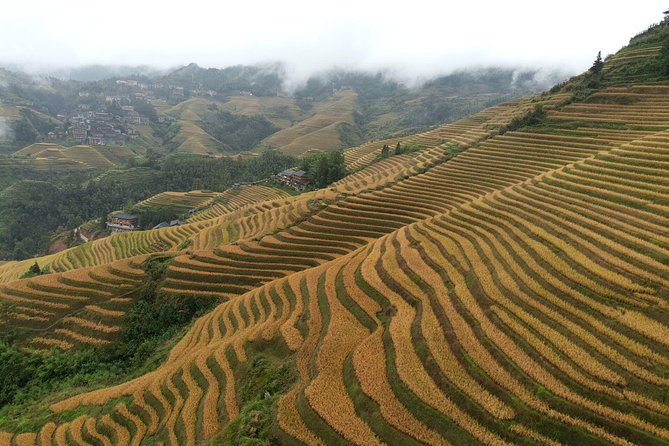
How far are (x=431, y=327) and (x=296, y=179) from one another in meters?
63.0

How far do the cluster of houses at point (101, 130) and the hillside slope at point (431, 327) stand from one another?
136 meters

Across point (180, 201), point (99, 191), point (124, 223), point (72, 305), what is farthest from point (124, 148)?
point (72, 305)

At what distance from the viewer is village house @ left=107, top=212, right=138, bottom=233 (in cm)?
7150

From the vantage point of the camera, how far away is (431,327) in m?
15.9

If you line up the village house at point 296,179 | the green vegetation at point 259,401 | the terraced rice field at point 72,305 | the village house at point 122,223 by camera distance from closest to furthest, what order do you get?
the green vegetation at point 259,401, the terraced rice field at point 72,305, the village house at point 122,223, the village house at point 296,179

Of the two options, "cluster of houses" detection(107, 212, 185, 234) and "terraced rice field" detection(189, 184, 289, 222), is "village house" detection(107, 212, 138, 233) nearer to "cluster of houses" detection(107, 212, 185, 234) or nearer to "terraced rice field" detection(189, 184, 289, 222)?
"cluster of houses" detection(107, 212, 185, 234)

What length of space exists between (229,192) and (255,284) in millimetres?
57124

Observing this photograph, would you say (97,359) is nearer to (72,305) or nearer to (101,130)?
(72,305)

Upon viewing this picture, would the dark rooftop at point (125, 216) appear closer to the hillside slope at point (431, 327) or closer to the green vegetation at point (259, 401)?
the hillside slope at point (431, 327)

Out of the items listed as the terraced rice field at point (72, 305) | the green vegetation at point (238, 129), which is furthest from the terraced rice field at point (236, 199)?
the green vegetation at point (238, 129)

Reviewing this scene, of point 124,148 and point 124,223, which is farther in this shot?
point 124,148

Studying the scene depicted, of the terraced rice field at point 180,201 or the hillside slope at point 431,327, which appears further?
the terraced rice field at point 180,201

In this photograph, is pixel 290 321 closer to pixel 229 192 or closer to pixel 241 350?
pixel 241 350

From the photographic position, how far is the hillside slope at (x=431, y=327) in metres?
11.7
